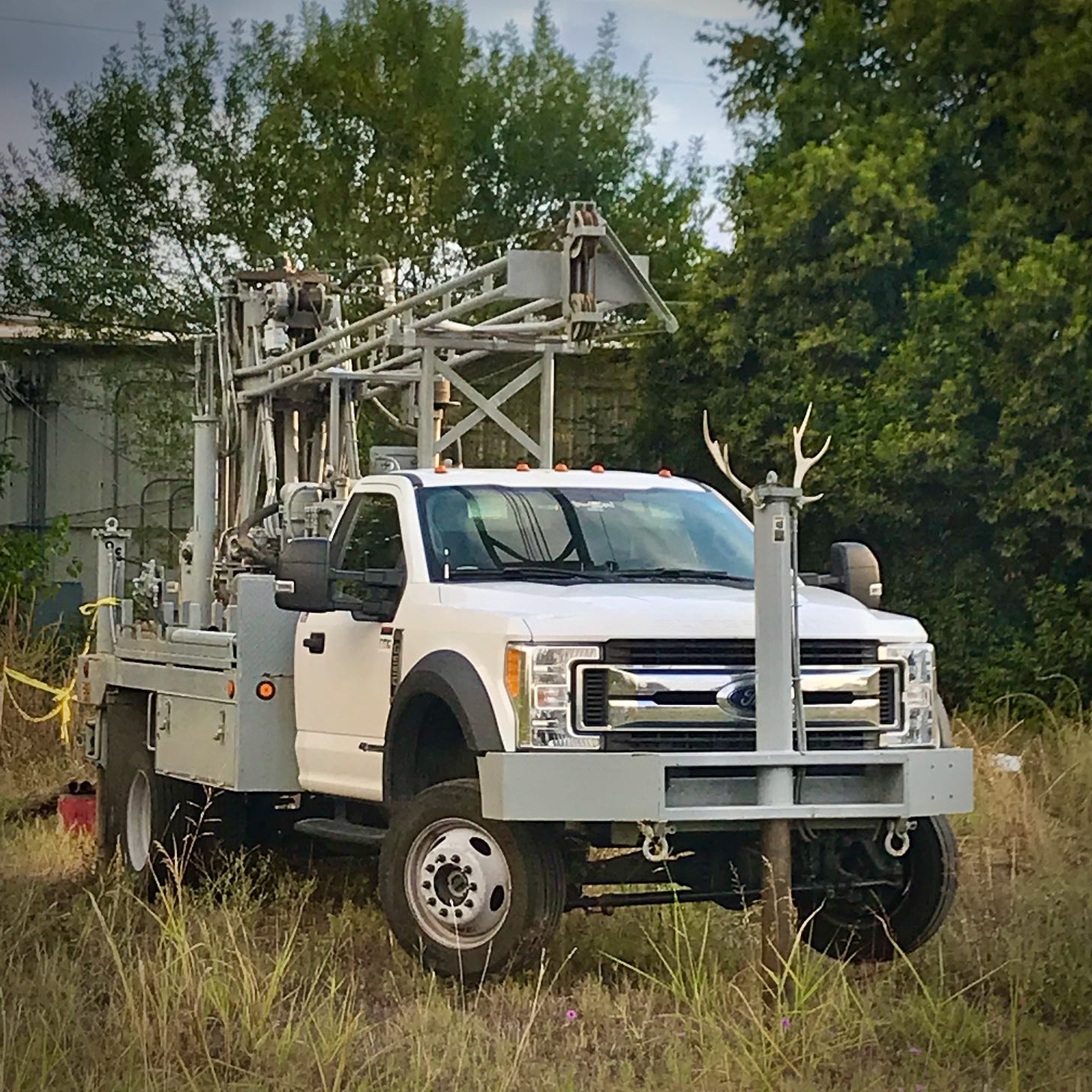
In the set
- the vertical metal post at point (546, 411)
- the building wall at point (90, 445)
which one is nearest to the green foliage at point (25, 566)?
the building wall at point (90, 445)

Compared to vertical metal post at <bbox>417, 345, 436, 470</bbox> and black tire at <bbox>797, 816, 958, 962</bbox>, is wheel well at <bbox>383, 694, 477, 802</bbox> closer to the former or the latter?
black tire at <bbox>797, 816, 958, 962</bbox>

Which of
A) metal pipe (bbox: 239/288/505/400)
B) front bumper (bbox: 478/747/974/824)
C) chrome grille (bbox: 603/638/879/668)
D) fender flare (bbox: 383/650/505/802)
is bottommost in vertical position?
front bumper (bbox: 478/747/974/824)

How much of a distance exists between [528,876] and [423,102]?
21386 mm

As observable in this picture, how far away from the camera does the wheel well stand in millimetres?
9250

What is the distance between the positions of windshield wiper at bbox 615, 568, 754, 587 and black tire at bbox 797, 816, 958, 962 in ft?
4.64

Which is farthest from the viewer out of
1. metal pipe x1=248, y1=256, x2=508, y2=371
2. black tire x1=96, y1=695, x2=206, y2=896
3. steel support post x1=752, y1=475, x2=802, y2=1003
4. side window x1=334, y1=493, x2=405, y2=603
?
black tire x1=96, y1=695, x2=206, y2=896

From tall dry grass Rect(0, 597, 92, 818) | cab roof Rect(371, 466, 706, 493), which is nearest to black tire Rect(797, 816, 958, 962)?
cab roof Rect(371, 466, 706, 493)

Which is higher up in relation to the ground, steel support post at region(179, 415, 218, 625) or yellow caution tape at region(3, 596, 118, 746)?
steel support post at region(179, 415, 218, 625)

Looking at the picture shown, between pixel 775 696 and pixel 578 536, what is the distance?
222 cm

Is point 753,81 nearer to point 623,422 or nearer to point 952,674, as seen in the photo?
point 623,422

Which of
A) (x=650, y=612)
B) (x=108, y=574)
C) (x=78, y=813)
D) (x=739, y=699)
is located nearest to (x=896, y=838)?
(x=739, y=699)

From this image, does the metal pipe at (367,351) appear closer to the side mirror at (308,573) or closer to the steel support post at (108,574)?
the steel support post at (108,574)

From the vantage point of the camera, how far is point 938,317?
20297 mm

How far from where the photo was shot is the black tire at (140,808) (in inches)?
457
